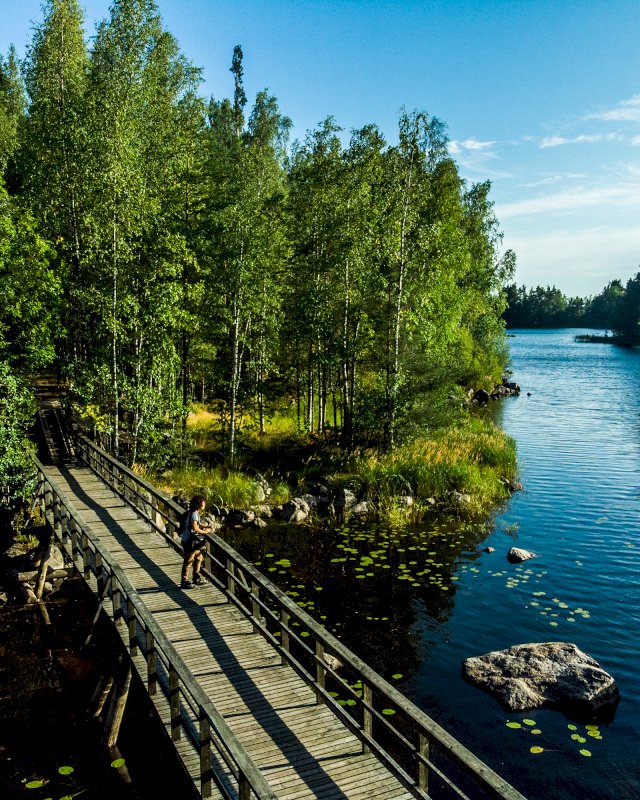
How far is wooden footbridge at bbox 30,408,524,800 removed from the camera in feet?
26.5

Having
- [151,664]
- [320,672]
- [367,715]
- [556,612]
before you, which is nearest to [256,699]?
[320,672]

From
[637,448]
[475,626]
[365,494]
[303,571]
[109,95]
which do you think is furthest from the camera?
[637,448]

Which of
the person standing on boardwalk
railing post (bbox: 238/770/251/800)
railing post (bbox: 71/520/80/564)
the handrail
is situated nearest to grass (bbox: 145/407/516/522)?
railing post (bbox: 71/520/80/564)

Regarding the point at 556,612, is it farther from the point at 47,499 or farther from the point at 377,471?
the point at 47,499

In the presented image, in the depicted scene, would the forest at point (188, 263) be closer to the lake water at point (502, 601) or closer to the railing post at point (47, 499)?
the railing post at point (47, 499)

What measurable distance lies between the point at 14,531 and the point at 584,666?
60.8 feet

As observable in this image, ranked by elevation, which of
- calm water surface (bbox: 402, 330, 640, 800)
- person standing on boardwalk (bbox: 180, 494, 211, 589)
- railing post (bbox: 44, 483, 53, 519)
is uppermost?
person standing on boardwalk (bbox: 180, 494, 211, 589)

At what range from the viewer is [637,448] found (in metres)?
36.2

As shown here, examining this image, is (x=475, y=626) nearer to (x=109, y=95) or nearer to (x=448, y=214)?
(x=109, y=95)

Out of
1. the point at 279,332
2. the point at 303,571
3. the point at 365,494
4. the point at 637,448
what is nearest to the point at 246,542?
the point at 303,571

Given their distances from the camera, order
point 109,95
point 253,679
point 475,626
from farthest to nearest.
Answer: point 109,95 < point 475,626 < point 253,679

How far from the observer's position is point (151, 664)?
10.8 meters

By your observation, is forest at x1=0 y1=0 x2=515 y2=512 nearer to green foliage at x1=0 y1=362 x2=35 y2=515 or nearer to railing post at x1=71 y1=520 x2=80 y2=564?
green foliage at x1=0 y1=362 x2=35 y2=515

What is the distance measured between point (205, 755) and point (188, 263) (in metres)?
21.8
